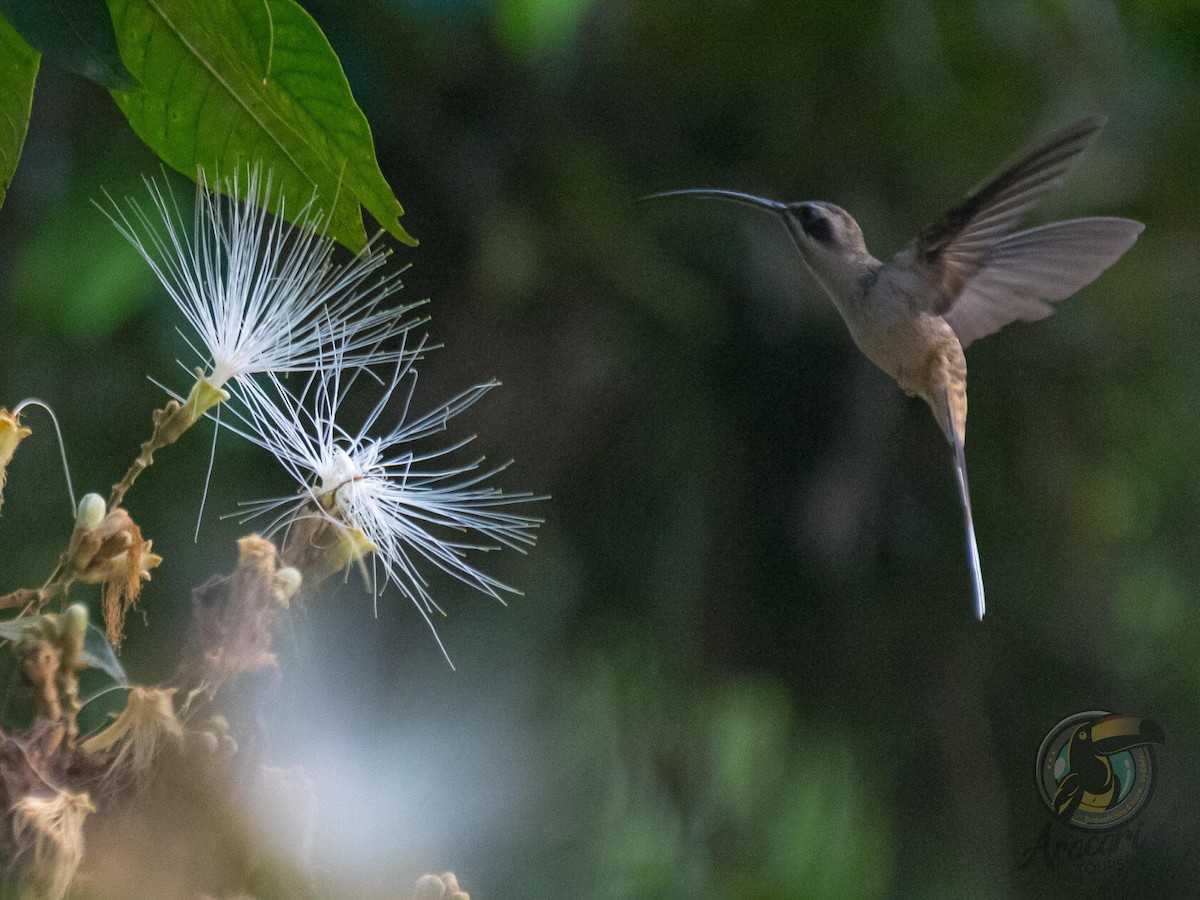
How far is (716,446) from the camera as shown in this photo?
216cm

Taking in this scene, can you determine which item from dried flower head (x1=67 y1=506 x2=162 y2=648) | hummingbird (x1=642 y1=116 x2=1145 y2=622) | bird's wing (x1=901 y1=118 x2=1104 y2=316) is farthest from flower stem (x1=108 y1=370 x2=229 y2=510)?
bird's wing (x1=901 y1=118 x2=1104 y2=316)

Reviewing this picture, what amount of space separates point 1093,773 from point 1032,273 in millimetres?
793

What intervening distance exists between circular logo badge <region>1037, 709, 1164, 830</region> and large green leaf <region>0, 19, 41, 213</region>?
1.38 m

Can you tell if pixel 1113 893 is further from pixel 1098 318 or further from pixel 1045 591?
pixel 1098 318

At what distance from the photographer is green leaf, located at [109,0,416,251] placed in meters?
0.75

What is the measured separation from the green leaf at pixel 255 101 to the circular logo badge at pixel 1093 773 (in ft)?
4.05

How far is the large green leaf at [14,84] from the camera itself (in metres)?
0.75

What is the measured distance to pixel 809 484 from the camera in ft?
7.06

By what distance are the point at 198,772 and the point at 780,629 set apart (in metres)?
1.69

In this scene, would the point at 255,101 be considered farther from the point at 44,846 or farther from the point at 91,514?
the point at 44,846

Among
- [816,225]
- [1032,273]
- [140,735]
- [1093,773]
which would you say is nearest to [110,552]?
[140,735]

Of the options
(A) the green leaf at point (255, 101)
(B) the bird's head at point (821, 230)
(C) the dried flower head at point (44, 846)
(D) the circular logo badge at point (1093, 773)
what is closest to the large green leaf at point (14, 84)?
(A) the green leaf at point (255, 101)

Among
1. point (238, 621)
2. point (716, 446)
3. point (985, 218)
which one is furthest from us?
point (716, 446)

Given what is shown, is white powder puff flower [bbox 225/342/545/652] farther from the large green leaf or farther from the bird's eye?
the bird's eye
